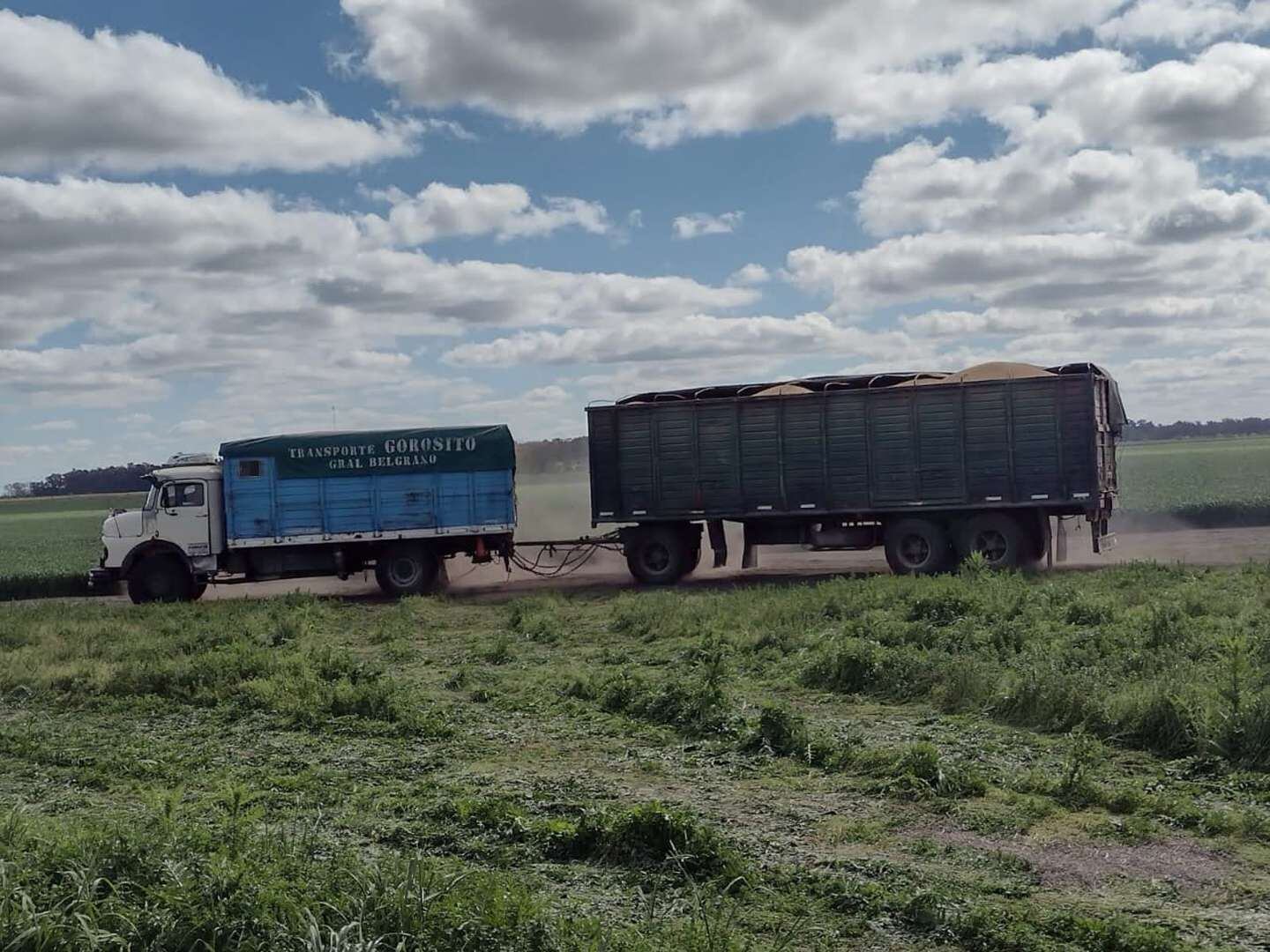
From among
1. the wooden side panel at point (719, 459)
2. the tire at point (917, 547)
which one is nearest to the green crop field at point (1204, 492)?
the tire at point (917, 547)

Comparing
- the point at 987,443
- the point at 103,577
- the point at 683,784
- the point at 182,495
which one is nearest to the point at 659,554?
the point at 987,443

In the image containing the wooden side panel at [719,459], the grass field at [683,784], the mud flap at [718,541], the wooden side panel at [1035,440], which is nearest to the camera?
the grass field at [683,784]

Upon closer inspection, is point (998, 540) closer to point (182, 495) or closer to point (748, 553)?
point (748, 553)

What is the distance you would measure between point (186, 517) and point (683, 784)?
723 inches

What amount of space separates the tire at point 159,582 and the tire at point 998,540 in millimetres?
15074

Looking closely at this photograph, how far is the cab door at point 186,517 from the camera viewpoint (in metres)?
25.1

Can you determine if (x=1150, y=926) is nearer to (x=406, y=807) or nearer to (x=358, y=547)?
(x=406, y=807)

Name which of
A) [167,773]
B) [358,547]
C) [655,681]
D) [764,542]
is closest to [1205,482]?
[764,542]

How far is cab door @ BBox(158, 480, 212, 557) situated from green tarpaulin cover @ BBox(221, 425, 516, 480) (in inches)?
39.4

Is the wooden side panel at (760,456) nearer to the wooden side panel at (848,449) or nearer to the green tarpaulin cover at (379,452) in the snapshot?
the wooden side panel at (848,449)

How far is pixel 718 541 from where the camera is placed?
2509 centimetres

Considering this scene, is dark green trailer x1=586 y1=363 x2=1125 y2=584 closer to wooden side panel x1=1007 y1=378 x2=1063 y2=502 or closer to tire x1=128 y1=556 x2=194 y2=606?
wooden side panel x1=1007 y1=378 x2=1063 y2=502

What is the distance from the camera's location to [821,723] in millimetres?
11094

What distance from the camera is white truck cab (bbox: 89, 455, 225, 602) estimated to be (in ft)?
82.2
